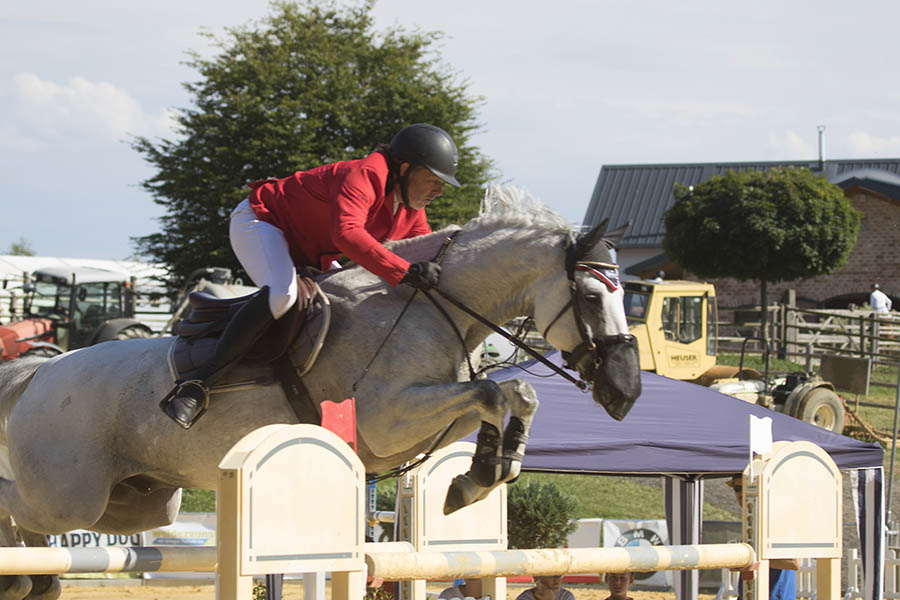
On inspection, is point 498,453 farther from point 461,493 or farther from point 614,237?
point 614,237

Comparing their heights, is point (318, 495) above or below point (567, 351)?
below

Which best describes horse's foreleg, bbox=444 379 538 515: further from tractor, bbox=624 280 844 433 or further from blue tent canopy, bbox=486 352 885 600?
tractor, bbox=624 280 844 433

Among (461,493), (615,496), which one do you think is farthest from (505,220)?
(615,496)

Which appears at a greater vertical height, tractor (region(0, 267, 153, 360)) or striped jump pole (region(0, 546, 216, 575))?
tractor (region(0, 267, 153, 360))

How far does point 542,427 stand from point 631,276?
91.3 ft

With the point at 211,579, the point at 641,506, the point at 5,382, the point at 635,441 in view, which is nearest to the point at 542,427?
the point at 635,441

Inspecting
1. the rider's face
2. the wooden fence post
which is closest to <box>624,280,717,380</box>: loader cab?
the wooden fence post

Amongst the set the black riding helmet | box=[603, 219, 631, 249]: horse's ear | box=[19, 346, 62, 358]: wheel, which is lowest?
box=[603, 219, 631, 249]: horse's ear

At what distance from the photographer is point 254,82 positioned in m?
23.8

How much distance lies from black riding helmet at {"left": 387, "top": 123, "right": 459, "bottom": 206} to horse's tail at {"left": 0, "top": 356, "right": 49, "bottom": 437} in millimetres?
1804

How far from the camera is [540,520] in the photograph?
9.25 meters

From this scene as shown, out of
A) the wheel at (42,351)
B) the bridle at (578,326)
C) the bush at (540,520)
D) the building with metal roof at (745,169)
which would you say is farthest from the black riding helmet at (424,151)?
the building with metal roof at (745,169)

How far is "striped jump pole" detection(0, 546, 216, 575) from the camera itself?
8.45 ft

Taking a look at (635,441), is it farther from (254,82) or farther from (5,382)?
(254,82)
